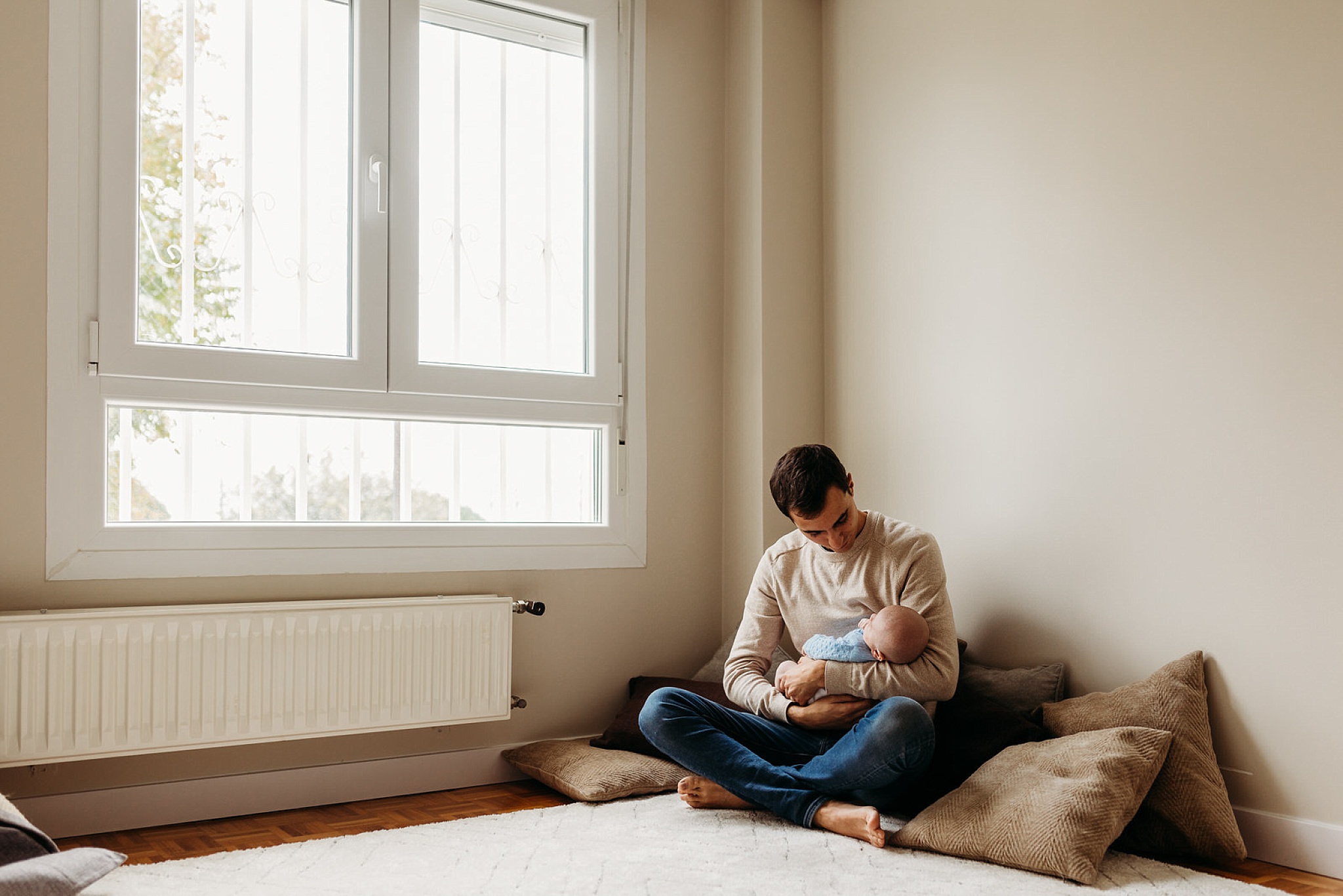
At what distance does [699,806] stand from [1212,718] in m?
1.21

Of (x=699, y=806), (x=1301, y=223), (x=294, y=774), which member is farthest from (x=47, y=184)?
(x=1301, y=223)

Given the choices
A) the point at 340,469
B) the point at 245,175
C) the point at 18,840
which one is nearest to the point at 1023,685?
the point at 340,469

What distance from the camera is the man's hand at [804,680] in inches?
97.0

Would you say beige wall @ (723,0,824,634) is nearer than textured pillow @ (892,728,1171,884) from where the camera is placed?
No

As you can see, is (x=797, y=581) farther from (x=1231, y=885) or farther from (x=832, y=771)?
(x=1231, y=885)

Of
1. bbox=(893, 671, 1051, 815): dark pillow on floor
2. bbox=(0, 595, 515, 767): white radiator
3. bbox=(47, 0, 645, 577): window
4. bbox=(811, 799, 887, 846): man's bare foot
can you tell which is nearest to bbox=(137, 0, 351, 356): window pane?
bbox=(47, 0, 645, 577): window

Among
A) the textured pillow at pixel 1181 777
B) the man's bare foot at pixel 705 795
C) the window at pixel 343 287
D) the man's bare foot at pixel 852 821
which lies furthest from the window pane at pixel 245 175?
the textured pillow at pixel 1181 777

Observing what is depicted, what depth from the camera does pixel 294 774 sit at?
2809 millimetres

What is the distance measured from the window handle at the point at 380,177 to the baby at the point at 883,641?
1.77m

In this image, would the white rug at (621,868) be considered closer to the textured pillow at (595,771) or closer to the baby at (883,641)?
the textured pillow at (595,771)

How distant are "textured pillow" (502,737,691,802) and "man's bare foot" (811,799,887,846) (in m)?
0.55

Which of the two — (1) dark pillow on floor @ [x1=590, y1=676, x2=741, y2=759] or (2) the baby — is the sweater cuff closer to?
(2) the baby

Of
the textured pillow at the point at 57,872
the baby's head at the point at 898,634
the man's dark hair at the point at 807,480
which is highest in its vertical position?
the man's dark hair at the point at 807,480

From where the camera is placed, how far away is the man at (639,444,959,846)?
231cm
